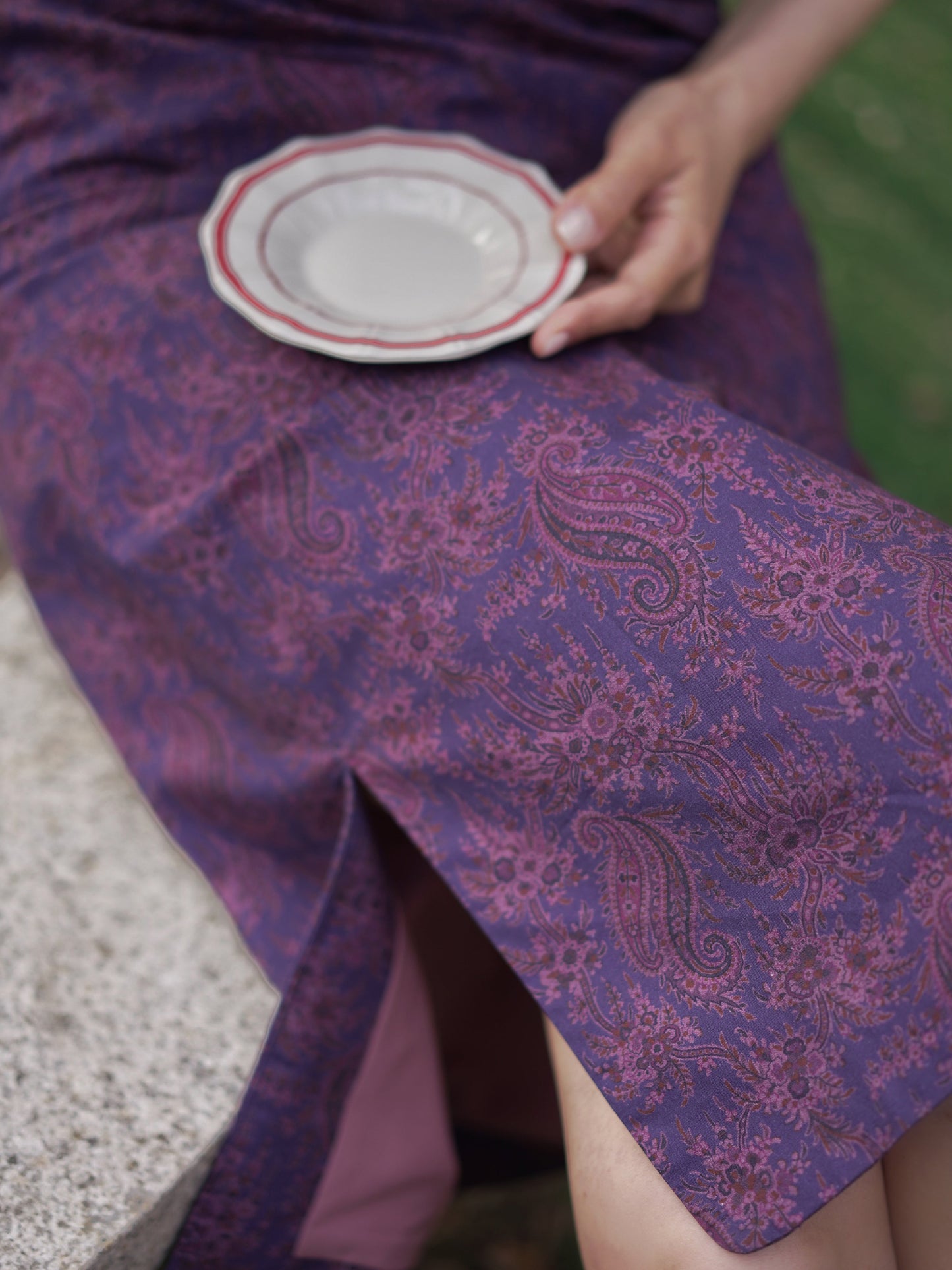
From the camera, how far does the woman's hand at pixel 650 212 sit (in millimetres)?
726

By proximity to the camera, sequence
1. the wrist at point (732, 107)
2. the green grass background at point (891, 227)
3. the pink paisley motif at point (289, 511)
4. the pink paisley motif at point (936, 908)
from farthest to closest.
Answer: the green grass background at point (891, 227) < the wrist at point (732, 107) < the pink paisley motif at point (289, 511) < the pink paisley motif at point (936, 908)

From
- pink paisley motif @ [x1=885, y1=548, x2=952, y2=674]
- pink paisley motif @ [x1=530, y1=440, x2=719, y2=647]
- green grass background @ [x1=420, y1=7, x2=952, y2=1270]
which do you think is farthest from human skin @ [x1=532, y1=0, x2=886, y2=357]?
green grass background @ [x1=420, y1=7, x2=952, y2=1270]

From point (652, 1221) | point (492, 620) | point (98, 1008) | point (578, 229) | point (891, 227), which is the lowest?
point (98, 1008)

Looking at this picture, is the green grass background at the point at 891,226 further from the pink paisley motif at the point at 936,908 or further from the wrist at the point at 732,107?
the pink paisley motif at the point at 936,908

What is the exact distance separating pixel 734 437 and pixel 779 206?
0.64 meters

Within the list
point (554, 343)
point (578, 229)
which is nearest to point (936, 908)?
point (554, 343)

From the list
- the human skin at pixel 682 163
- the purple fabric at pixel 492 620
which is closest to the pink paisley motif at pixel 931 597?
the purple fabric at pixel 492 620

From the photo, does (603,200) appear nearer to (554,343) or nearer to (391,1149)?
(554,343)

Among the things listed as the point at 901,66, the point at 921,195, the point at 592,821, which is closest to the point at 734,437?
the point at 592,821

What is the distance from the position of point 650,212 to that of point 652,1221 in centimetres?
70

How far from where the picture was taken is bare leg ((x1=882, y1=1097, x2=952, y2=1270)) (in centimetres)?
59

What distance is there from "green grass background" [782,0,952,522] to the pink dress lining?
1.35 m

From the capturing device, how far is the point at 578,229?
750 mm

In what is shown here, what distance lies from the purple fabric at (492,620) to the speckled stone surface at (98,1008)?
48 millimetres
